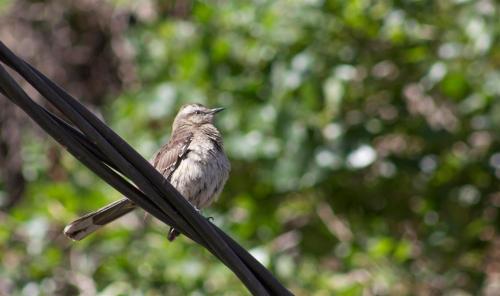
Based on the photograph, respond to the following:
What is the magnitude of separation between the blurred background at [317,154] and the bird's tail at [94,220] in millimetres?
1680

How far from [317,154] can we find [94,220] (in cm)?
300

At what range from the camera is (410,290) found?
A: 8203mm

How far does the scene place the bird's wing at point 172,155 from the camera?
643cm

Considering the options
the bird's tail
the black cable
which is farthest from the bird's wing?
the black cable

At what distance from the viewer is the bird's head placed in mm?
7297

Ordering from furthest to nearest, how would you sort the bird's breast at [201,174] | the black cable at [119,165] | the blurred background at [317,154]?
the blurred background at [317,154]
the bird's breast at [201,174]
the black cable at [119,165]

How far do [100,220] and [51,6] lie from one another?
286 inches

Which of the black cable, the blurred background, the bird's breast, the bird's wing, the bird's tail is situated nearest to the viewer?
the black cable

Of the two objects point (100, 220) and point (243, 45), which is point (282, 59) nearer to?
point (243, 45)

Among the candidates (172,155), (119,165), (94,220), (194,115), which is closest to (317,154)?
(194,115)

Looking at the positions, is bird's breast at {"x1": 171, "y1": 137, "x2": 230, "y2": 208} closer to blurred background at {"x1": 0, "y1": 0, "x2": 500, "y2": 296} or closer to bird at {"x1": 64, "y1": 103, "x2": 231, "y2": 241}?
bird at {"x1": 64, "y1": 103, "x2": 231, "y2": 241}

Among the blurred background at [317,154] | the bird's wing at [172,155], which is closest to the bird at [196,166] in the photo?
the bird's wing at [172,155]

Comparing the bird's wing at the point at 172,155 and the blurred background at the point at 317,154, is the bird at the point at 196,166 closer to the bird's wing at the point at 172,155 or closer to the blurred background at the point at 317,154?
the bird's wing at the point at 172,155

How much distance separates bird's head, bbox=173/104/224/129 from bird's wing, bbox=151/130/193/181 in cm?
52
